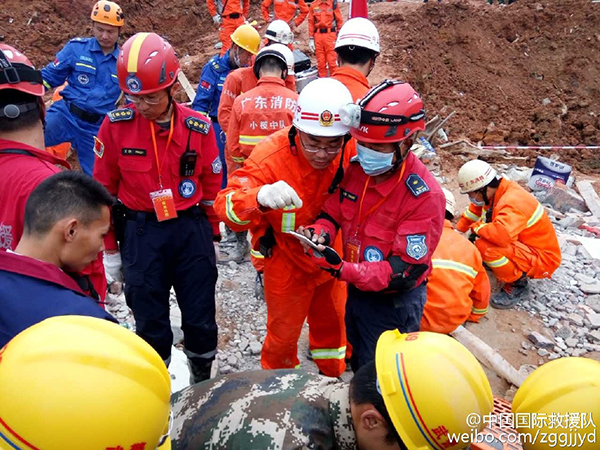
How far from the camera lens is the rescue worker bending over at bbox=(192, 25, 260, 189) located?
5629 millimetres

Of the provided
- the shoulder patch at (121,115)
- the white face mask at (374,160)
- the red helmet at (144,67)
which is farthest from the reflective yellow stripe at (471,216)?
the shoulder patch at (121,115)

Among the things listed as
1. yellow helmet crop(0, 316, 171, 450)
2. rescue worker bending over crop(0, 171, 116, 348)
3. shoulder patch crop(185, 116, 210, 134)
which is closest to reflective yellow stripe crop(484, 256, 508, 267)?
shoulder patch crop(185, 116, 210, 134)

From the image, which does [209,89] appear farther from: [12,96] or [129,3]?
[129,3]

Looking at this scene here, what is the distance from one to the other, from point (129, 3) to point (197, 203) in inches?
667

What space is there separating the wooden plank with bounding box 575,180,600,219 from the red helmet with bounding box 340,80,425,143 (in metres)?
6.28

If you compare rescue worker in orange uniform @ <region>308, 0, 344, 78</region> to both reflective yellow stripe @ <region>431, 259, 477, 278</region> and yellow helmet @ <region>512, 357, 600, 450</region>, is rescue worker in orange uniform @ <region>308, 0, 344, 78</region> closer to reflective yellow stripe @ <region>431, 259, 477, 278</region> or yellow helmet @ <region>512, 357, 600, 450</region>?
reflective yellow stripe @ <region>431, 259, 477, 278</region>

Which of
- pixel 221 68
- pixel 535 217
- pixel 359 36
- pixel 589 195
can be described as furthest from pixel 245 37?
pixel 589 195

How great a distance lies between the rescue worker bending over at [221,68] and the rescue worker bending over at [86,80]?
108 centimetres

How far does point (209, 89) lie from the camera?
241 inches

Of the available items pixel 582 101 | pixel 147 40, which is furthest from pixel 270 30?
pixel 582 101

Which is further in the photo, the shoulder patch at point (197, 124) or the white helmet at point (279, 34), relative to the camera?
the white helmet at point (279, 34)

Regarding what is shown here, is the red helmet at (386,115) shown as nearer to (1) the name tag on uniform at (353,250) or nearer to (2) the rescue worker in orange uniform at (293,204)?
(2) the rescue worker in orange uniform at (293,204)

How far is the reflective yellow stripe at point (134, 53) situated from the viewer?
2.77m

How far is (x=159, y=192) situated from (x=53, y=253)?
127cm
